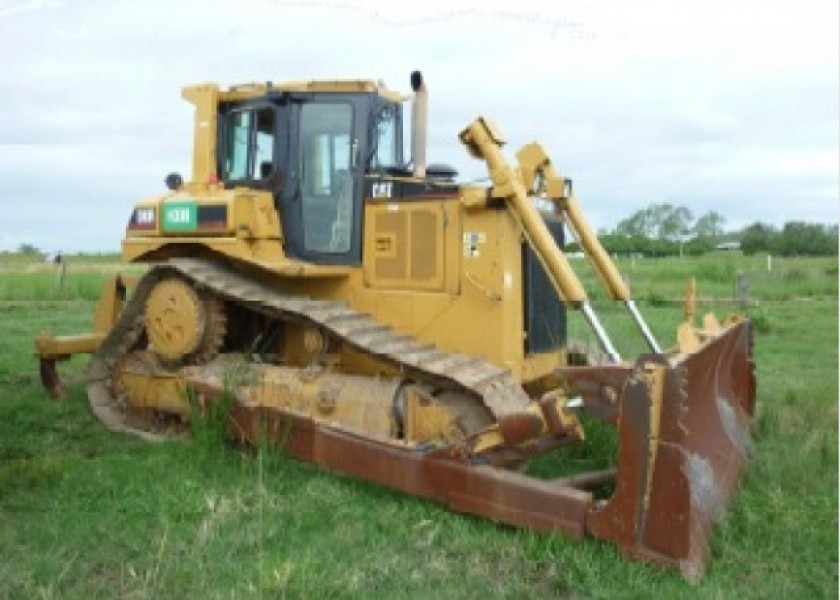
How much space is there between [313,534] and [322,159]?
337cm

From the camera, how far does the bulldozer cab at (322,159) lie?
731 centimetres

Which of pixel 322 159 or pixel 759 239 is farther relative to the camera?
pixel 759 239

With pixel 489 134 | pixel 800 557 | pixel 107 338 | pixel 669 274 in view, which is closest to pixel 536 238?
pixel 489 134

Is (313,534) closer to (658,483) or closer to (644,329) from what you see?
(658,483)

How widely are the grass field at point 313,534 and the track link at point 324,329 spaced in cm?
67

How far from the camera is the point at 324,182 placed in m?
7.44

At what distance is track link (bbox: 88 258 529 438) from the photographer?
19.7ft

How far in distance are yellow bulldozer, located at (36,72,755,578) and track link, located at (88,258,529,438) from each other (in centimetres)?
2

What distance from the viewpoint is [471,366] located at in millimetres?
6223

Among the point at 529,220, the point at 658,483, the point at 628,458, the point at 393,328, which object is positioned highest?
the point at 529,220

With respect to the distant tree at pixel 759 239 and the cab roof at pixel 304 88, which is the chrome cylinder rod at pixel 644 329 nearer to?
the cab roof at pixel 304 88

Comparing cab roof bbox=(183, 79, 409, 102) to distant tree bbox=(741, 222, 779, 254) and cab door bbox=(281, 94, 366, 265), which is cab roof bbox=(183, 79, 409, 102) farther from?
distant tree bbox=(741, 222, 779, 254)

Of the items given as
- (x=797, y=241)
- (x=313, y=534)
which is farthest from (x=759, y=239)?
(x=313, y=534)

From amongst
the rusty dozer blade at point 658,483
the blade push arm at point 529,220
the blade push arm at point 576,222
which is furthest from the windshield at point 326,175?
the rusty dozer blade at point 658,483
